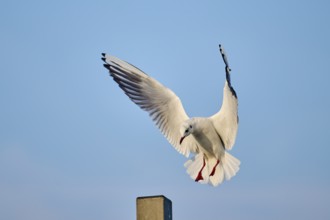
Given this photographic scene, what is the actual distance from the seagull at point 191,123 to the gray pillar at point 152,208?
7.49ft

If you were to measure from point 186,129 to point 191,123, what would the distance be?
0.33 ft

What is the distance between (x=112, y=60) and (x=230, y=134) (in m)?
1.85

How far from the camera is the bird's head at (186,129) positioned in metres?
6.25

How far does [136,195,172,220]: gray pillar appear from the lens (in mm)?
3951

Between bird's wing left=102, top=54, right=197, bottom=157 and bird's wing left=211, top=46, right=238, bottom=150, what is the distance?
41cm

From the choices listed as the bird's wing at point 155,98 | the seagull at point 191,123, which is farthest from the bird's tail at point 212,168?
the bird's wing at point 155,98

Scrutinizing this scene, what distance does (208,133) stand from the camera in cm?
639

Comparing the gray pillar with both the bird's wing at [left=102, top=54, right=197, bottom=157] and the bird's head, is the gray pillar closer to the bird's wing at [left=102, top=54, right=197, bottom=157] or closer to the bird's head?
the bird's head

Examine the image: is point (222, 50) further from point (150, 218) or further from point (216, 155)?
point (150, 218)

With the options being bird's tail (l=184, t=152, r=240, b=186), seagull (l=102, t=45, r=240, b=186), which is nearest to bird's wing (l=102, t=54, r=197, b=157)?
seagull (l=102, t=45, r=240, b=186)

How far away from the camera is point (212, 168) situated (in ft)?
21.7

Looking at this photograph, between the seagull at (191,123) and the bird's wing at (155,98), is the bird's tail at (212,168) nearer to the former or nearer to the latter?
the seagull at (191,123)

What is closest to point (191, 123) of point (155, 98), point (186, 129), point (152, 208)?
point (186, 129)

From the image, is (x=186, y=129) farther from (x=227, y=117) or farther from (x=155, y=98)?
(x=155, y=98)
